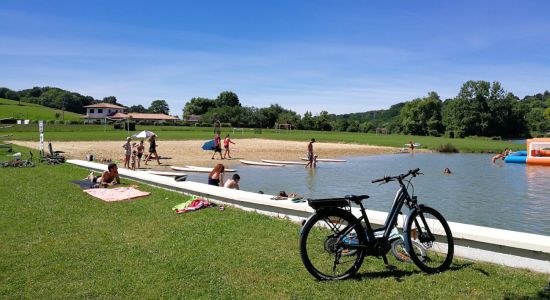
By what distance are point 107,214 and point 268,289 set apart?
567 centimetres

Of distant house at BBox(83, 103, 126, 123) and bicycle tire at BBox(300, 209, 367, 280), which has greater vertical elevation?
distant house at BBox(83, 103, 126, 123)

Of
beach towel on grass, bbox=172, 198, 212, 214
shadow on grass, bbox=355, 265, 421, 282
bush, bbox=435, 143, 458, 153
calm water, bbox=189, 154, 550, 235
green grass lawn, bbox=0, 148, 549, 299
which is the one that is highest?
beach towel on grass, bbox=172, 198, 212, 214

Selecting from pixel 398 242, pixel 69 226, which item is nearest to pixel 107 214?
pixel 69 226

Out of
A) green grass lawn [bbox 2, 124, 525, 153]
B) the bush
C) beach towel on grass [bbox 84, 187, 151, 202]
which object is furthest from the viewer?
the bush

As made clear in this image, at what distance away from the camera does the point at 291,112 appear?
124 m

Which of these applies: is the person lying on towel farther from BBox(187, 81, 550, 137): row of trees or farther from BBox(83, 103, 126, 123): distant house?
BBox(83, 103, 126, 123): distant house

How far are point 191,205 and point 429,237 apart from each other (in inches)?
222

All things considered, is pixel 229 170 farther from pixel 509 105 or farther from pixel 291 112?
pixel 509 105

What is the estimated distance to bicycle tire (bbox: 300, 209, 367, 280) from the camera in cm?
556

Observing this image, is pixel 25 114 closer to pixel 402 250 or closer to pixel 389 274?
pixel 402 250

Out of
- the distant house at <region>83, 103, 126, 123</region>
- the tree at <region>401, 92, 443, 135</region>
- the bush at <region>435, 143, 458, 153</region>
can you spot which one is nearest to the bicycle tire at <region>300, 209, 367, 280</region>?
the bush at <region>435, 143, 458, 153</region>

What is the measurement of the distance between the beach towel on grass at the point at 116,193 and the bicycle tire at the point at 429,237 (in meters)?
8.08

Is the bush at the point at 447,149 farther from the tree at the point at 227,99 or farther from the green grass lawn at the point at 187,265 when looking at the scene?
the tree at the point at 227,99

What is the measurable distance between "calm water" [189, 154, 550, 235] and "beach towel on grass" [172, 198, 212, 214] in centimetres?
610
